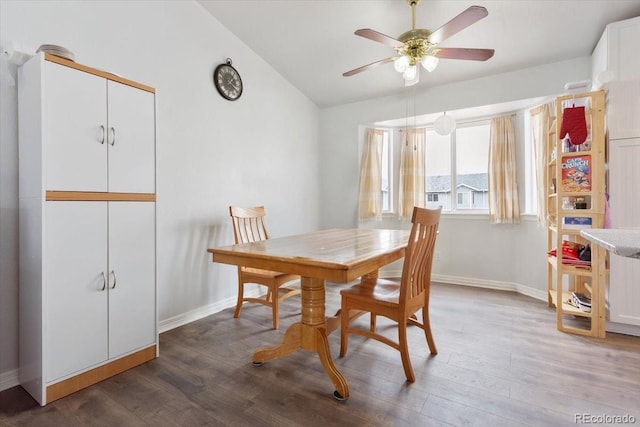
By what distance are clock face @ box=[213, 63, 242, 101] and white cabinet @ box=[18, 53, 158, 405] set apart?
1097 millimetres

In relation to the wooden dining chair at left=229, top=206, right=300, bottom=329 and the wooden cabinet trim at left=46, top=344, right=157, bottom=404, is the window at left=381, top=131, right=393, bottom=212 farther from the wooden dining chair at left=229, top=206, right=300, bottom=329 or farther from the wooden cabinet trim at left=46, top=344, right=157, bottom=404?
the wooden cabinet trim at left=46, top=344, right=157, bottom=404

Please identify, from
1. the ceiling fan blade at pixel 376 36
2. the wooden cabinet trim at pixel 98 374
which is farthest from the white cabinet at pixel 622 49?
the wooden cabinet trim at pixel 98 374

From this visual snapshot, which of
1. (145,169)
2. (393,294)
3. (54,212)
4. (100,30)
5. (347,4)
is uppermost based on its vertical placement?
(347,4)

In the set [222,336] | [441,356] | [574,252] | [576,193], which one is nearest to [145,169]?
[222,336]

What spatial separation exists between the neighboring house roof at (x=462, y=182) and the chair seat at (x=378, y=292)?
99.1 inches

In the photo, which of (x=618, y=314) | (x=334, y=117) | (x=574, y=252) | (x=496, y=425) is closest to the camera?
(x=496, y=425)

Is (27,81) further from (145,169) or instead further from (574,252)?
(574,252)

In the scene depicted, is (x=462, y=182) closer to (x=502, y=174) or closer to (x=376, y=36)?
(x=502, y=174)

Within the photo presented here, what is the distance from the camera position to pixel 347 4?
267cm

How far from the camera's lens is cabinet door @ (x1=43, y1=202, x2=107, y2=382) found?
159 centimetres

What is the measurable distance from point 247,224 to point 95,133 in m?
1.46

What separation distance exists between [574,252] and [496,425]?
1884mm

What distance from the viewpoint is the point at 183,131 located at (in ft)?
8.82

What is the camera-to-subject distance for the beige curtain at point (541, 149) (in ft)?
10.5
